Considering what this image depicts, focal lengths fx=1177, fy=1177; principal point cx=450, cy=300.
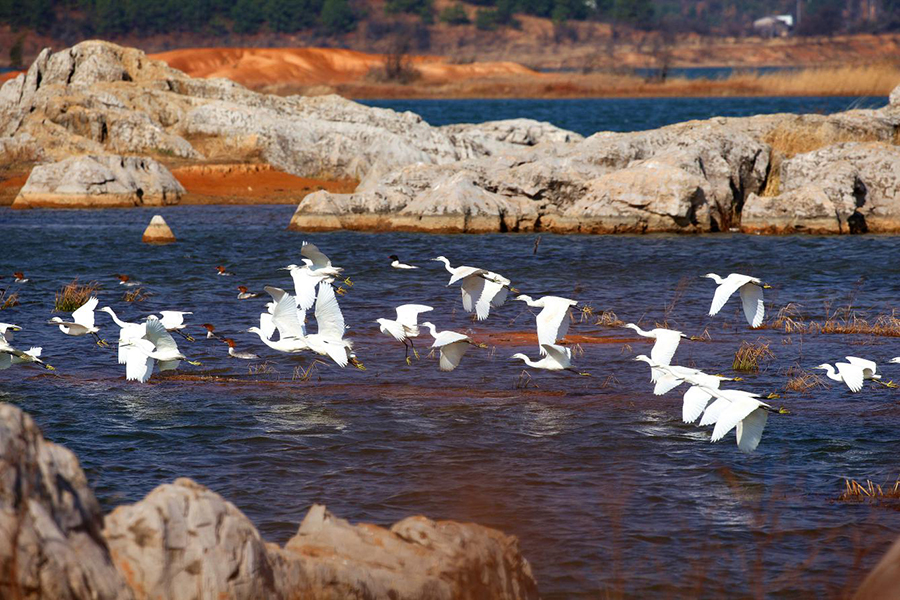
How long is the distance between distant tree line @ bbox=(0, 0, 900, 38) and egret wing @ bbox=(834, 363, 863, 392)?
331ft

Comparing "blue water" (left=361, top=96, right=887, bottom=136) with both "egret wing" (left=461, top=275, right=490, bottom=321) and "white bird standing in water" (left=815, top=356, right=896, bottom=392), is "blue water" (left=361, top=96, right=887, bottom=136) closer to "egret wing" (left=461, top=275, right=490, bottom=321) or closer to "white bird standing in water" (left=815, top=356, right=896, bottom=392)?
"egret wing" (left=461, top=275, right=490, bottom=321)

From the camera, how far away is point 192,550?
4.39 metres

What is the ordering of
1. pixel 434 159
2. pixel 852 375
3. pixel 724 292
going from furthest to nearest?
pixel 434 159 → pixel 724 292 → pixel 852 375

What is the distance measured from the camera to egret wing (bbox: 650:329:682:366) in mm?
10103

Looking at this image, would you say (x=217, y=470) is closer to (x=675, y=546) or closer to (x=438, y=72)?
(x=675, y=546)

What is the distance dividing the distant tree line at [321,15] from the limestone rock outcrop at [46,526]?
4101 inches

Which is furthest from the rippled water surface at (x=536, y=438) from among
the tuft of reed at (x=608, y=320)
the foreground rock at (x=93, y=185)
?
the foreground rock at (x=93, y=185)

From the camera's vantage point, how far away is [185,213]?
27.2 meters

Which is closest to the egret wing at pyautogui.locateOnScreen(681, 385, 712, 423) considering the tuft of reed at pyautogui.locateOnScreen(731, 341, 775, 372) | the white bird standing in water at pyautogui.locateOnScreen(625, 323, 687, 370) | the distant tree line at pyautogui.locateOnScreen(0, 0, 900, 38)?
the white bird standing in water at pyautogui.locateOnScreen(625, 323, 687, 370)

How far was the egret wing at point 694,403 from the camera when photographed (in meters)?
8.96

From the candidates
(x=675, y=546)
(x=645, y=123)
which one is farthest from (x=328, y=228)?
(x=645, y=123)

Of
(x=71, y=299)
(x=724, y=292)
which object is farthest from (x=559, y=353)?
(x=71, y=299)

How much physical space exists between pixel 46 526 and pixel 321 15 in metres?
131

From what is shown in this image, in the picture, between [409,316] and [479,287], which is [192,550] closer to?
[409,316]
